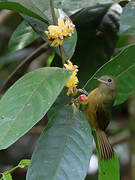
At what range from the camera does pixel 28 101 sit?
119cm

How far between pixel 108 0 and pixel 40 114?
0.74 metres

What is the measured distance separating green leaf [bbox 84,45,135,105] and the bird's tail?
0.21 m

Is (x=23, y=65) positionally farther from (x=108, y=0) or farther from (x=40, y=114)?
(x=40, y=114)

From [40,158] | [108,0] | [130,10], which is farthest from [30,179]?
[130,10]

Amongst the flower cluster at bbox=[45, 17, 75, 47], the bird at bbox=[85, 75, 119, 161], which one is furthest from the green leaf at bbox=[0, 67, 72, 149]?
the bird at bbox=[85, 75, 119, 161]

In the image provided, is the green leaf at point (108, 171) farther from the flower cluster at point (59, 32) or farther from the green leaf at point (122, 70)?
the flower cluster at point (59, 32)

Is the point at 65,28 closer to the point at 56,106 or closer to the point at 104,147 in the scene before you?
the point at 56,106

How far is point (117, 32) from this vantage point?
6.80 feet

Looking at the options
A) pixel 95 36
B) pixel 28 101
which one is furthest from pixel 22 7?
pixel 95 36

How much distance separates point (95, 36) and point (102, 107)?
376 mm

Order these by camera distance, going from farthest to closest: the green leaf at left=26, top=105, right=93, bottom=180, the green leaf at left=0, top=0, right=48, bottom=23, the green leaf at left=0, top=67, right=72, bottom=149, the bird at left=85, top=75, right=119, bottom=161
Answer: the bird at left=85, top=75, right=119, bottom=161
the green leaf at left=0, top=0, right=48, bottom=23
the green leaf at left=26, top=105, right=93, bottom=180
the green leaf at left=0, top=67, right=72, bottom=149

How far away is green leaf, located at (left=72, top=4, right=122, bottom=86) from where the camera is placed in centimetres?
197

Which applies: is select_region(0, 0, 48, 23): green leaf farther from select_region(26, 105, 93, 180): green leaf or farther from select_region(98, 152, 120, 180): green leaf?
select_region(98, 152, 120, 180): green leaf

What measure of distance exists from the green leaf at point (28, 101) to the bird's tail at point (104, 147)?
1.34 ft
